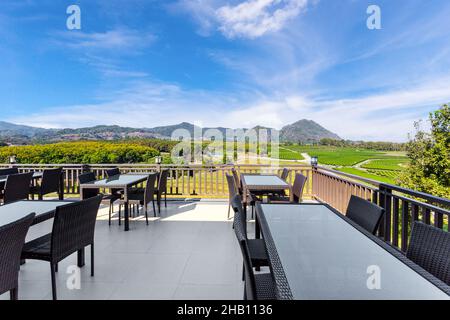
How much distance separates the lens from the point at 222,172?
6.45 meters

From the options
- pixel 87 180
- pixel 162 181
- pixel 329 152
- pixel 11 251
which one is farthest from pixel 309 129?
pixel 11 251

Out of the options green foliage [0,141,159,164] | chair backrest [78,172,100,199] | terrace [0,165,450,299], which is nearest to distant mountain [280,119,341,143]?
green foliage [0,141,159,164]

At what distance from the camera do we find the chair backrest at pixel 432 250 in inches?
48.5

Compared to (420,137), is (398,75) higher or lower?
higher

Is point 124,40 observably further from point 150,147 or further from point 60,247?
point 60,247

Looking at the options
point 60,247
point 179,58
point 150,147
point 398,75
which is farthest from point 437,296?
point 398,75

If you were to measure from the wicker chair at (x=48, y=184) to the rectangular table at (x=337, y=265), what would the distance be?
4.98m

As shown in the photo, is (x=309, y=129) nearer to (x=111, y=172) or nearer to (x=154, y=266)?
(x=111, y=172)

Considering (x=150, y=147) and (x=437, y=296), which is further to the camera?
(x=150, y=147)

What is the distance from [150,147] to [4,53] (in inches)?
231

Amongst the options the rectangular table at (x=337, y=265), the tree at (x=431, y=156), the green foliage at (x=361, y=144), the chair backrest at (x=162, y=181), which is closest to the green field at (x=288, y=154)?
the green foliage at (x=361, y=144)

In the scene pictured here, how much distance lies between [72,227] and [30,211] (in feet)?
1.71
